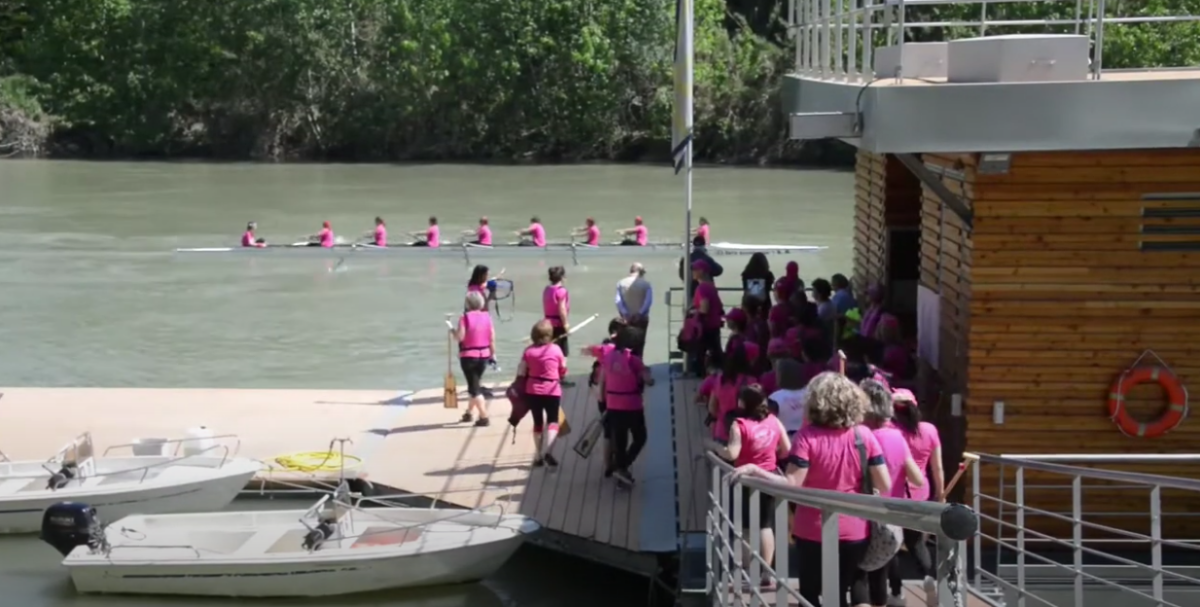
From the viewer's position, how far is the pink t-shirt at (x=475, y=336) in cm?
1241

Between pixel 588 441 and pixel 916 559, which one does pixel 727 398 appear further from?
pixel 588 441

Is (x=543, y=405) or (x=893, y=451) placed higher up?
(x=893, y=451)

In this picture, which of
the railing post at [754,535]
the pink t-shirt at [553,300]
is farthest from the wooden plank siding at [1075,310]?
the pink t-shirt at [553,300]

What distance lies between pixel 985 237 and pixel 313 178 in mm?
41310

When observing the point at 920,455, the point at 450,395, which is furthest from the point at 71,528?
the point at 920,455

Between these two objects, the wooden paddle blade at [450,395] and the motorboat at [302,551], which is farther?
the wooden paddle blade at [450,395]

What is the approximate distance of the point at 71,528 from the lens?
10.1 m

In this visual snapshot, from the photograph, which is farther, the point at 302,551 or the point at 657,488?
the point at 657,488

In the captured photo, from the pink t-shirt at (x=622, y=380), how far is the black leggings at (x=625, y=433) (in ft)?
0.23

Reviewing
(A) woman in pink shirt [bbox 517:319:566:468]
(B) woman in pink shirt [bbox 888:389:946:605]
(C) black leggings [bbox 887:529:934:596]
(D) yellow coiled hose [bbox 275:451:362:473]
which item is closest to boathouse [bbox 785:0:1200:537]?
(C) black leggings [bbox 887:529:934:596]

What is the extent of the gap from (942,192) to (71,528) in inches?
238

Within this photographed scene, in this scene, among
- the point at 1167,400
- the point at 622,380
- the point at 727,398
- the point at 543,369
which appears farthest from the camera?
the point at 543,369

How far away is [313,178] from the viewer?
48.0 m

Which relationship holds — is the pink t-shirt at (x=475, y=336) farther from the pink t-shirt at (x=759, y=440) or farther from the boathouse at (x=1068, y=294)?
the pink t-shirt at (x=759, y=440)
